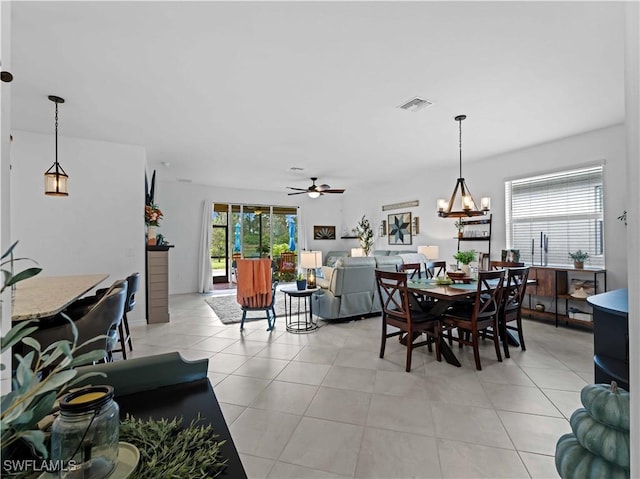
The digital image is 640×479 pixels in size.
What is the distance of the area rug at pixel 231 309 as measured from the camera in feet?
16.1

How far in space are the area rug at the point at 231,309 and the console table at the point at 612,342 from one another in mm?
4112

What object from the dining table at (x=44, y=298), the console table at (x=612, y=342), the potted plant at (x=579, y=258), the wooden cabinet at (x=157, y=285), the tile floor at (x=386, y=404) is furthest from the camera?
the wooden cabinet at (x=157, y=285)

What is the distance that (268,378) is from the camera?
2746 millimetres

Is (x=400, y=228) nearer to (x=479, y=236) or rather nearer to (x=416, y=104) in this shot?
(x=479, y=236)

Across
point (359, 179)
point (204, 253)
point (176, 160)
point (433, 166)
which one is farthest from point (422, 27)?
Result: point (204, 253)

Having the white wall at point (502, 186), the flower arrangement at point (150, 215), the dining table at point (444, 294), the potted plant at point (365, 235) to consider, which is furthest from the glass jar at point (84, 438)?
the potted plant at point (365, 235)

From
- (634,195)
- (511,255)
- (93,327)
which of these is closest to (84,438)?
(634,195)

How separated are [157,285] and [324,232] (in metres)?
5.68

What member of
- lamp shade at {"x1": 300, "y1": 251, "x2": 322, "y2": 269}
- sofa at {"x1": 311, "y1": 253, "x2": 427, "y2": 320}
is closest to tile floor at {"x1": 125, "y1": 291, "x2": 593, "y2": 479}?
sofa at {"x1": 311, "y1": 253, "x2": 427, "y2": 320}

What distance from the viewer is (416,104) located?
3.27 meters

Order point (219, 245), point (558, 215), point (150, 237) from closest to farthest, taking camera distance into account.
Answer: point (558, 215)
point (150, 237)
point (219, 245)

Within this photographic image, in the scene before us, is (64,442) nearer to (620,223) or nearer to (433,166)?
(620,223)

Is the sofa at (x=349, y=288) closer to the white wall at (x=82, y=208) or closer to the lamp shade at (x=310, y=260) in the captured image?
the lamp shade at (x=310, y=260)

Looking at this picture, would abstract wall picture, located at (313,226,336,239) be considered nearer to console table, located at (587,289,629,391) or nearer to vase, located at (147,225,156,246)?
vase, located at (147,225,156,246)
